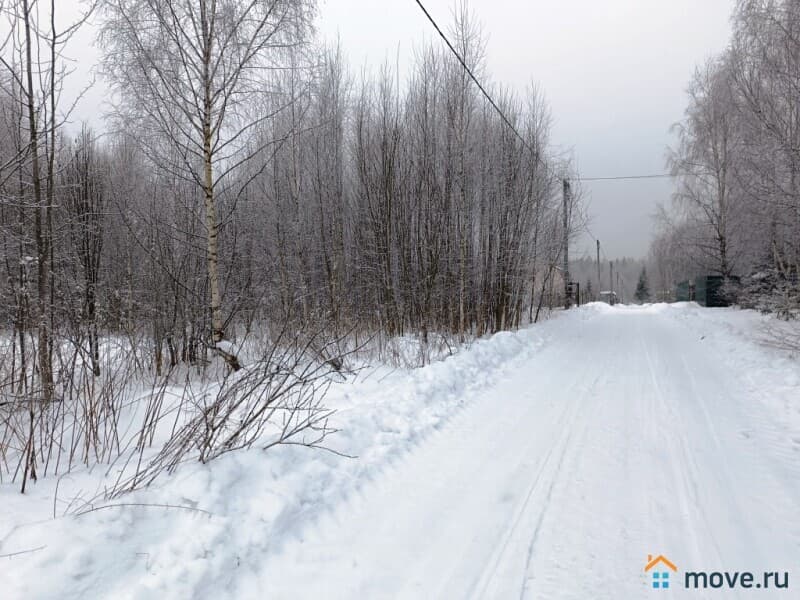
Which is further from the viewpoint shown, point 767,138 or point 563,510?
point 767,138

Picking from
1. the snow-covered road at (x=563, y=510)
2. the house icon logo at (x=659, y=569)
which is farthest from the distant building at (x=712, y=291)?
the house icon logo at (x=659, y=569)

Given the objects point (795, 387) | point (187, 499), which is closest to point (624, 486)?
point (187, 499)

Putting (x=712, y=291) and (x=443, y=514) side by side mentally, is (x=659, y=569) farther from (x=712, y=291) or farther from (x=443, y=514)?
(x=712, y=291)

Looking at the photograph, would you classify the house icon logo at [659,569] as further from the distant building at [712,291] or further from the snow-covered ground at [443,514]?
the distant building at [712,291]

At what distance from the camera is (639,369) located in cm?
795

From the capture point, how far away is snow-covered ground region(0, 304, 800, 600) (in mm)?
2164

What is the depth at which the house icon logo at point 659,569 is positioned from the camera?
2.25 meters

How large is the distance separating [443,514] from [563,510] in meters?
0.82

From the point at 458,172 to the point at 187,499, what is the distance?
1019 cm

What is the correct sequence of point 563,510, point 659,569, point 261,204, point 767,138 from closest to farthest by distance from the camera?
1. point 659,569
2. point 563,510
3. point 767,138
4. point 261,204

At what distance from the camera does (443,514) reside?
2934mm

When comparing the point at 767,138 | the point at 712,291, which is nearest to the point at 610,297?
the point at 712,291

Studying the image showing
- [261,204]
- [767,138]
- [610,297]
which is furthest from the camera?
[610,297]

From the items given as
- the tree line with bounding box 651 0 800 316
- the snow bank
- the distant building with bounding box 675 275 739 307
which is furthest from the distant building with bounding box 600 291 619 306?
the snow bank
